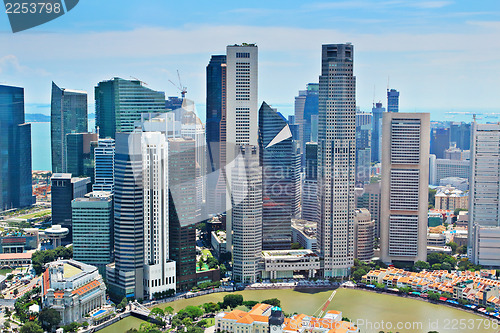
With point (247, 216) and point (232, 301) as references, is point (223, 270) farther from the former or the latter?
point (232, 301)

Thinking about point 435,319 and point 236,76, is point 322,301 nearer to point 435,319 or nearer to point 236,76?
point 435,319

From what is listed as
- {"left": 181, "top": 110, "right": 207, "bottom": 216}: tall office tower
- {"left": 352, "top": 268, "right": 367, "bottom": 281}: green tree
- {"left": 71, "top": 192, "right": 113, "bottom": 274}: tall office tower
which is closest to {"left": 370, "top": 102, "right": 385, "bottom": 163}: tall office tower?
{"left": 181, "top": 110, "right": 207, "bottom": 216}: tall office tower

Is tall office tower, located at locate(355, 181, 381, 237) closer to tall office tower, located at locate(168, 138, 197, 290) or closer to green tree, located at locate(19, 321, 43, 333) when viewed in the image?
tall office tower, located at locate(168, 138, 197, 290)

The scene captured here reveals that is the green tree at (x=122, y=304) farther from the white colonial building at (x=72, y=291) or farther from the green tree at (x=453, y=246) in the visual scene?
the green tree at (x=453, y=246)

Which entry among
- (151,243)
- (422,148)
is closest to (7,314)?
(151,243)

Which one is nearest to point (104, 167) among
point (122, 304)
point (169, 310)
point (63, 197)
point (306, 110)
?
point (63, 197)

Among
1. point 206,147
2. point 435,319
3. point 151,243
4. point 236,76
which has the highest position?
point 236,76

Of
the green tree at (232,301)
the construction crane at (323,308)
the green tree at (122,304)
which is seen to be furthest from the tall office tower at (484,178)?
the green tree at (122,304)
